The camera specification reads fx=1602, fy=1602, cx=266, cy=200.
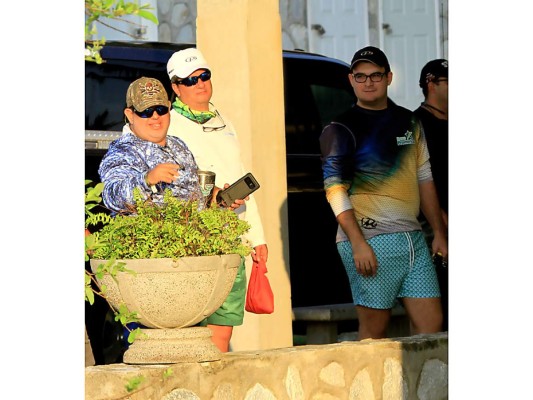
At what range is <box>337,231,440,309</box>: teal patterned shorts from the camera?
26.2 feet

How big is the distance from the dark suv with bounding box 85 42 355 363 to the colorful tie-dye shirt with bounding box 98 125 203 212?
7.27 ft

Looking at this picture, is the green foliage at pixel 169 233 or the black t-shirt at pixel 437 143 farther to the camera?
the black t-shirt at pixel 437 143

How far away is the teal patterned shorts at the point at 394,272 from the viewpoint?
7.99 m

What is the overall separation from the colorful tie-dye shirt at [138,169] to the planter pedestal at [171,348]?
0.63m

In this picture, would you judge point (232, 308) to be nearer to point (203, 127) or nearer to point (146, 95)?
point (203, 127)

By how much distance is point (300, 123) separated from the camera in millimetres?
10273

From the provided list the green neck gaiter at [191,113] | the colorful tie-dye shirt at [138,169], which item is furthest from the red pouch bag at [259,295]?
the green neck gaiter at [191,113]

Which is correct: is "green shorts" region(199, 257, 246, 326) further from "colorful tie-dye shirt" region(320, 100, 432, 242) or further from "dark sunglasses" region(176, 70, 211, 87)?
"colorful tie-dye shirt" region(320, 100, 432, 242)

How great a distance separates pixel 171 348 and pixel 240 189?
1106 mm

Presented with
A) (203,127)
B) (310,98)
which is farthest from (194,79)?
(310,98)

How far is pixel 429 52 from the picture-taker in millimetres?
16688

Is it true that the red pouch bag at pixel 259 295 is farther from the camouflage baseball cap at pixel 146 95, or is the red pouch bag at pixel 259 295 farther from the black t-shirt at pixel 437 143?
the black t-shirt at pixel 437 143

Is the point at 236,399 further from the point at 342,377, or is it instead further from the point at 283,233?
the point at 283,233
